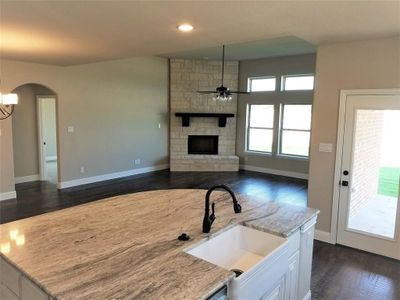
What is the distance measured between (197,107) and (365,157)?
218 inches

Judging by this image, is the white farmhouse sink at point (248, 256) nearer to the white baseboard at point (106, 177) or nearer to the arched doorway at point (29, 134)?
the white baseboard at point (106, 177)

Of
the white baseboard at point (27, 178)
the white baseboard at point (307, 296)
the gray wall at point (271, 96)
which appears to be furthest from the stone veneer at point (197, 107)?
→ the white baseboard at point (307, 296)

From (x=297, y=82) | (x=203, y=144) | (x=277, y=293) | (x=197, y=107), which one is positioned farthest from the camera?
(x=203, y=144)

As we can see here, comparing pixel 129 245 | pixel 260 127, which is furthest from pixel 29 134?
pixel 129 245

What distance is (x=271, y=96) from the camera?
27.2 feet

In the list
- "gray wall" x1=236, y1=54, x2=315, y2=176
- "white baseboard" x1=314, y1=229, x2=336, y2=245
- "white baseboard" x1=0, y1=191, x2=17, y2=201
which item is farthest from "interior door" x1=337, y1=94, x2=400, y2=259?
"white baseboard" x1=0, y1=191, x2=17, y2=201

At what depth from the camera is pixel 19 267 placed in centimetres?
161

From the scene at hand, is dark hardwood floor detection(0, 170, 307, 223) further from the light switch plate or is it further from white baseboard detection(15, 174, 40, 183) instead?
the light switch plate

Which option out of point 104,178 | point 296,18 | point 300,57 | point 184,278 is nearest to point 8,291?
point 184,278

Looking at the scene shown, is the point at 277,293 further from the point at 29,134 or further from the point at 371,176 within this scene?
the point at 29,134

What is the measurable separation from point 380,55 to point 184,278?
142 inches

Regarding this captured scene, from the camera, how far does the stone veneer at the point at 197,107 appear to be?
8.66 m

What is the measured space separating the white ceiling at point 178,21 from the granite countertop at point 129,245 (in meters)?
1.67

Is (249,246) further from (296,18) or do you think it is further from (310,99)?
(310,99)
